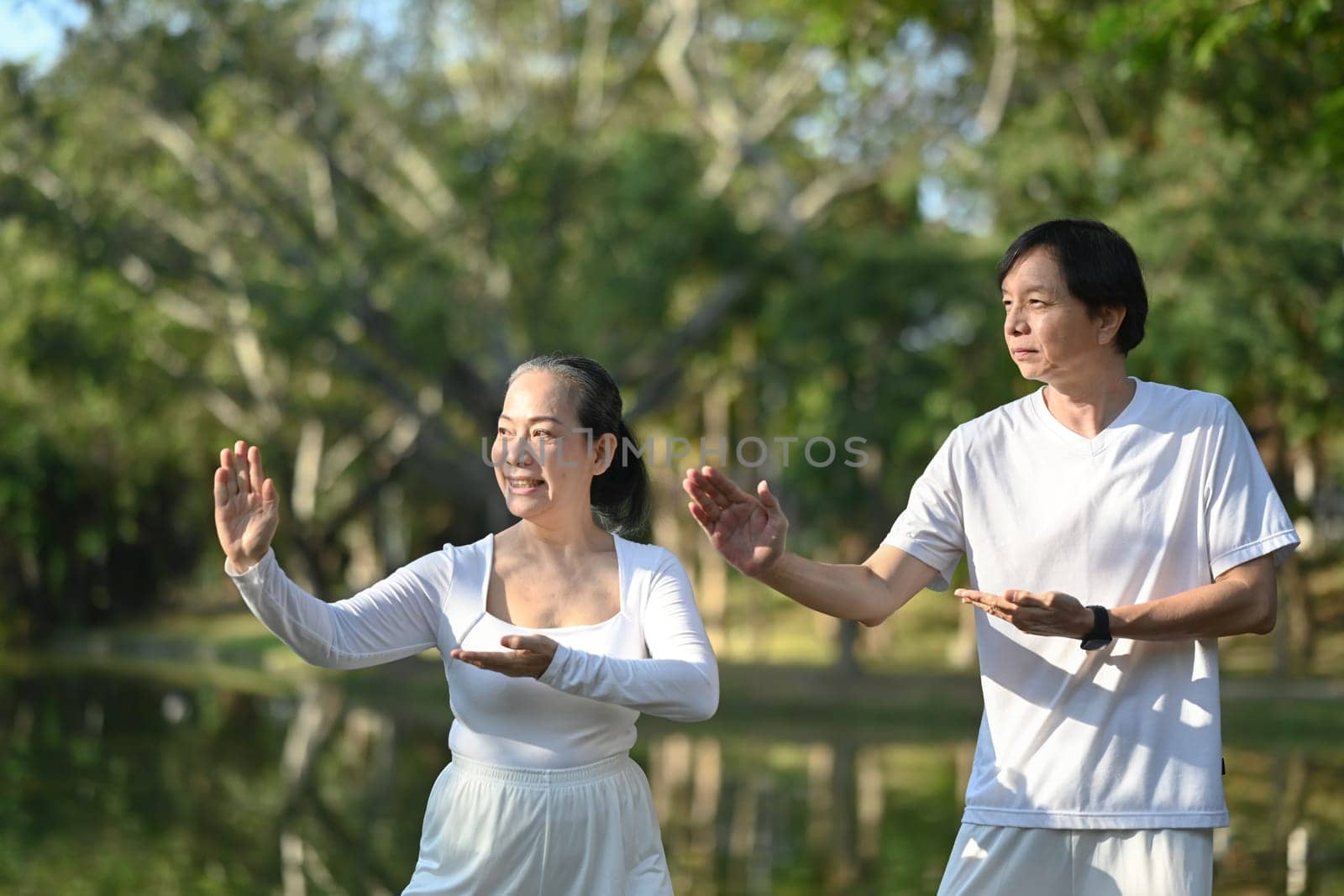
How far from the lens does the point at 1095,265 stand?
339cm

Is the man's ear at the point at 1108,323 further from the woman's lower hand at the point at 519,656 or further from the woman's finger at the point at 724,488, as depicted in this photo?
the woman's lower hand at the point at 519,656

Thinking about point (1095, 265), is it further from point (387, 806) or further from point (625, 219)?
point (625, 219)

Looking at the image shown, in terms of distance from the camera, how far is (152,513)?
1479 inches

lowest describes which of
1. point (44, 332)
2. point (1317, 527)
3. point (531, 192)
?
point (1317, 527)

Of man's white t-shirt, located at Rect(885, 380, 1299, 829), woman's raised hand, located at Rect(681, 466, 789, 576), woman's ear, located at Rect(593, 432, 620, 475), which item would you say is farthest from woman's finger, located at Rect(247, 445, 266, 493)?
man's white t-shirt, located at Rect(885, 380, 1299, 829)

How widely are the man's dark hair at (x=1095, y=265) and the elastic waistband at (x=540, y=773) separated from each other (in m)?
1.26

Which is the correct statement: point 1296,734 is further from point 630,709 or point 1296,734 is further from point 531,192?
point 630,709

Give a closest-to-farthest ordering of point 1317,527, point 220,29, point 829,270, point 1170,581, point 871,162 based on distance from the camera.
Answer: point 1170,581
point 220,29
point 829,270
point 871,162
point 1317,527

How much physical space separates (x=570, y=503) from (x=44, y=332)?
22.4 meters

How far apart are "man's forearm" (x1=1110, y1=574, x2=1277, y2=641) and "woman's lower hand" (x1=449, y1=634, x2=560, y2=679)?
3.30 ft

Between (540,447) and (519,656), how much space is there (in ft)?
1.89

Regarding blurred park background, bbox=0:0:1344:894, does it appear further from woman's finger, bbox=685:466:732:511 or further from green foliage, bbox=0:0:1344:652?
woman's finger, bbox=685:466:732:511

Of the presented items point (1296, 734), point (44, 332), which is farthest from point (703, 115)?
point (1296, 734)

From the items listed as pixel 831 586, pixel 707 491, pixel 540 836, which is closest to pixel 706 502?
pixel 707 491
